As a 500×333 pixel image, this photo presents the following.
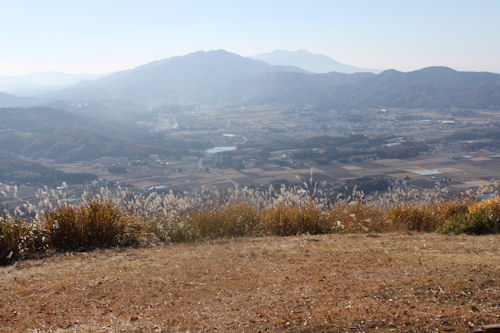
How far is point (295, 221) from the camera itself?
7688mm

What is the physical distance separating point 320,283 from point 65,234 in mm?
4296

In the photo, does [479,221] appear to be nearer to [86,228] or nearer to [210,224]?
[210,224]

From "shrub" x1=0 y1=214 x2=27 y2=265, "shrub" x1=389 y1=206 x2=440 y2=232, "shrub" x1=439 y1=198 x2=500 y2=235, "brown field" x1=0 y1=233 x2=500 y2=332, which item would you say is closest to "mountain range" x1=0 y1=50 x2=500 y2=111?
"shrub" x1=389 y1=206 x2=440 y2=232

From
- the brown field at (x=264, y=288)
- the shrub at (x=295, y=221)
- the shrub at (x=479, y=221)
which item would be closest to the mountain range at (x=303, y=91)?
the shrub at (x=479, y=221)

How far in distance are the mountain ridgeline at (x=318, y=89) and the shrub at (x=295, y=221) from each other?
9166 cm

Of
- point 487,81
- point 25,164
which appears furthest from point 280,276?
point 487,81

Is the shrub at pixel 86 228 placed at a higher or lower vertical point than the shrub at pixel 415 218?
higher

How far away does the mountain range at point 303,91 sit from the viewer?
99.3m

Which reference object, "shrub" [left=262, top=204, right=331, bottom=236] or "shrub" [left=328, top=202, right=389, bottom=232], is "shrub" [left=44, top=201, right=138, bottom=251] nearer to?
"shrub" [left=262, top=204, right=331, bottom=236]

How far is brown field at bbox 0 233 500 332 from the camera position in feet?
11.2

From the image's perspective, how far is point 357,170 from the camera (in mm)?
35219

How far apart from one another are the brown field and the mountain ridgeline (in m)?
93.6

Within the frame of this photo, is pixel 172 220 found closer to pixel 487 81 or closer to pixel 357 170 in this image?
pixel 357 170

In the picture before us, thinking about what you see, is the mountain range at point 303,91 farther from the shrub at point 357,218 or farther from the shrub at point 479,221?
the shrub at point 479,221
